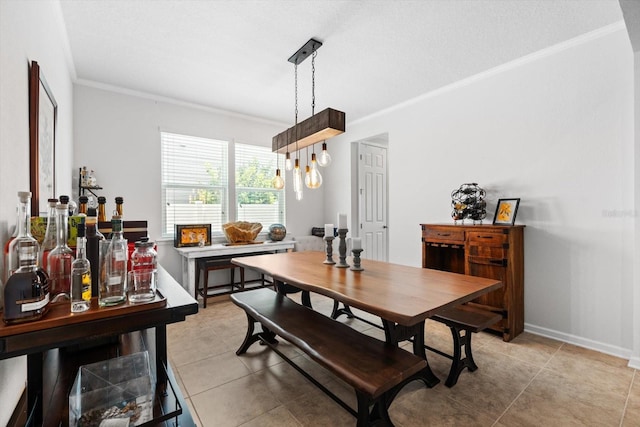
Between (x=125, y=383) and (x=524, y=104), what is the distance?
388 centimetres

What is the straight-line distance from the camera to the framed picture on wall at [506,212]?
Result: 2941 millimetres

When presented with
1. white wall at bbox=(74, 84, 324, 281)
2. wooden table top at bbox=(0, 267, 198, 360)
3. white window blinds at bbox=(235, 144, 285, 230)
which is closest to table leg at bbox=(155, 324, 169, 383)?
wooden table top at bbox=(0, 267, 198, 360)

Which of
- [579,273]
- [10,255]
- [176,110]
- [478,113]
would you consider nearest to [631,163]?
[579,273]

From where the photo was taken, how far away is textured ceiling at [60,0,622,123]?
2229mm

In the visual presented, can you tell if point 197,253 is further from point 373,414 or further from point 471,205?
point 471,205

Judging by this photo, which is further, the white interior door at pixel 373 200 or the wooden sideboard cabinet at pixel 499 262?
the white interior door at pixel 373 200

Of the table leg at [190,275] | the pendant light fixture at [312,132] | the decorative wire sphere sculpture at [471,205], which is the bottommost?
the table leg at [190,275]

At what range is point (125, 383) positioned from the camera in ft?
3.87

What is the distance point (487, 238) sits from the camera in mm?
2887

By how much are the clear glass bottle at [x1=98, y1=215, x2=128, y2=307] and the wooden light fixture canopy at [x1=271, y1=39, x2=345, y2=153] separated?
5.27 ft

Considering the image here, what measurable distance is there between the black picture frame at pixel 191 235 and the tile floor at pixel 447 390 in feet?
5.28

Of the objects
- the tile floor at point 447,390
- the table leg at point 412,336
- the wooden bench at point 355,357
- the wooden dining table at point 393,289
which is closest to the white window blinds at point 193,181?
the tile floor at point 447,390

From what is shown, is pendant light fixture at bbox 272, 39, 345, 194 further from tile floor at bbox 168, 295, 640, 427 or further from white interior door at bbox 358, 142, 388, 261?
white interior door at bbox 358, 142, 388, 261

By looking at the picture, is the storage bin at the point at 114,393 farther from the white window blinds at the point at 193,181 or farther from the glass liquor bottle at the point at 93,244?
the white window blinds at the point at 193,181
